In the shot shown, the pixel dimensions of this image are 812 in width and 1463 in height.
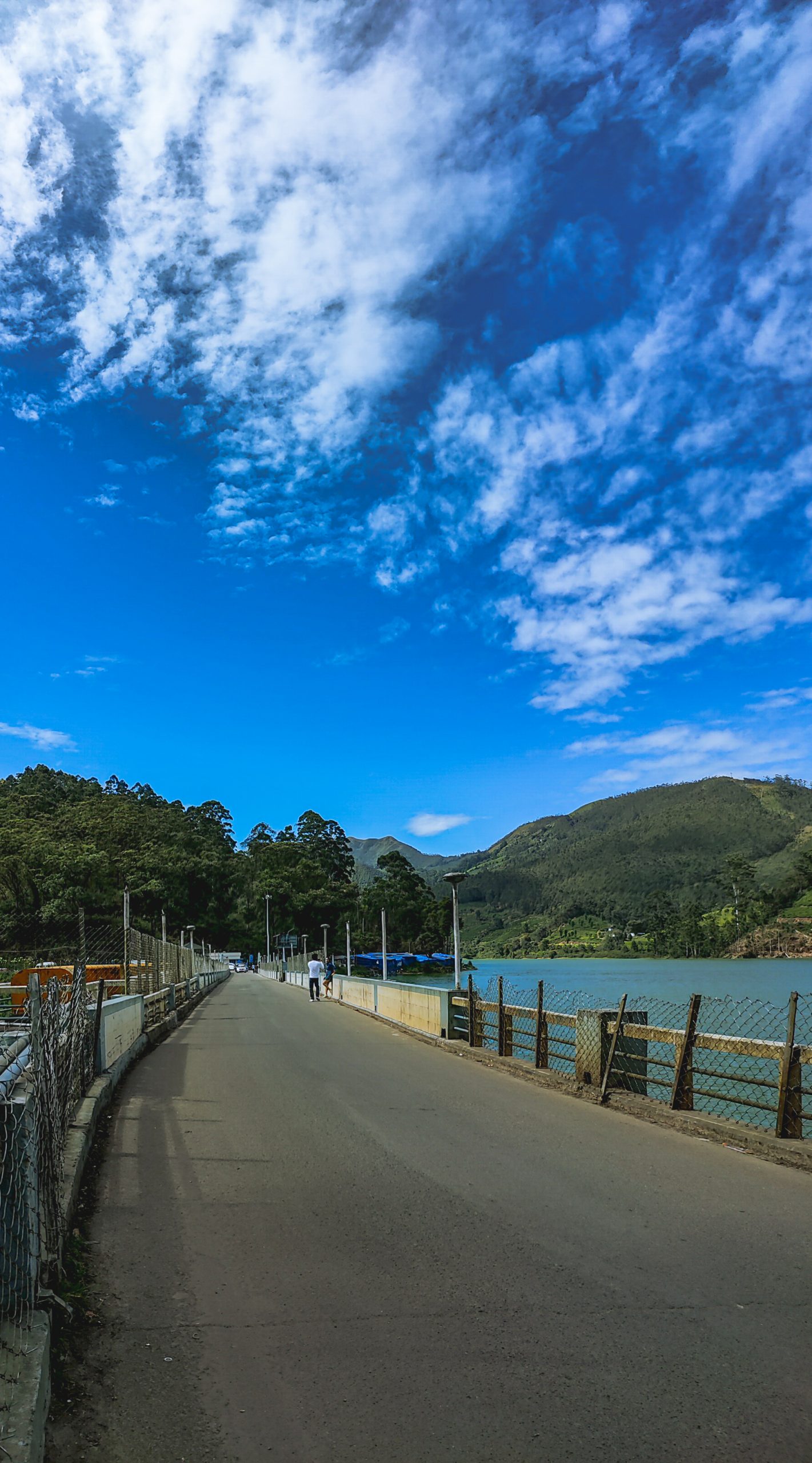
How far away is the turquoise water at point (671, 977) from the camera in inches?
2594

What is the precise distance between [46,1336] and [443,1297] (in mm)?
1986

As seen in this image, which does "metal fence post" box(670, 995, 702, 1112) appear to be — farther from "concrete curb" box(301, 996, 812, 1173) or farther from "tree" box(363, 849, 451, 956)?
"tree" box(363, 849, 451, 956)

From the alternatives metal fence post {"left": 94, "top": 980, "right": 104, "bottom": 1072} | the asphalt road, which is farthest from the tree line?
the asphalt road

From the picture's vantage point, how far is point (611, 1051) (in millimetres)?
11070

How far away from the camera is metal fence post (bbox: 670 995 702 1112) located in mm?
9781

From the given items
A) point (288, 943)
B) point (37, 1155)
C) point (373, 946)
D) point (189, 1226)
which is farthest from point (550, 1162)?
point (373, 946)

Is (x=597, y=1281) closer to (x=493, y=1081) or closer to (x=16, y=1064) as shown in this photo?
(x=16, y=1064)

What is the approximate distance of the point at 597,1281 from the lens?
5113 mm

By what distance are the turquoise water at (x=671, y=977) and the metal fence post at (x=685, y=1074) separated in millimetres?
31817

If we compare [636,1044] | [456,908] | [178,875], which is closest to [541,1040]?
[636,1044]

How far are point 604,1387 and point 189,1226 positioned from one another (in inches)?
132

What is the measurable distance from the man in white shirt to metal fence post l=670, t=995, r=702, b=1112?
88.5 feet

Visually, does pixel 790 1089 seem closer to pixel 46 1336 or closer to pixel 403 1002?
pixel 46 1336

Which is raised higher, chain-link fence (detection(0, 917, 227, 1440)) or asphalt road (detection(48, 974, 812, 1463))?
chain-link fence (detection(0, 917, 227, 1440))
